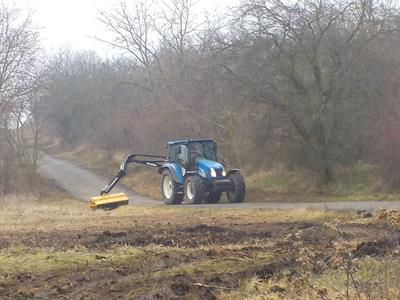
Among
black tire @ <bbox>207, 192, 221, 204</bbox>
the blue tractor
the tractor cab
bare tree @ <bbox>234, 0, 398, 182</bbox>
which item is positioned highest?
bare tree @ <bbox>234, 0, 398, 182</bbox>

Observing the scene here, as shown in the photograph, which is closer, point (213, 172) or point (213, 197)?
point (213, 172)

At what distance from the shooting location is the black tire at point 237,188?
25547 millimetres

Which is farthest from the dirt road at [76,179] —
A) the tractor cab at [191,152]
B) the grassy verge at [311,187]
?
the tractor cab at [191,152]

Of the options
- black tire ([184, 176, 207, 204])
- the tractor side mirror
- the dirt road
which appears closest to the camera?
black tire ([184, 176, 207, 204])

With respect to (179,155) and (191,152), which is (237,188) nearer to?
(191,152)

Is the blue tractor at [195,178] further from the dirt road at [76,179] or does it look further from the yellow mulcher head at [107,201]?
the dirt road at [76,179]

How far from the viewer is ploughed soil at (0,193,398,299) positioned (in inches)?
316

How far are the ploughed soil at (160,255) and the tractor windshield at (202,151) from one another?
9988mm

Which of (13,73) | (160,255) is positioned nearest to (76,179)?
(13,73)

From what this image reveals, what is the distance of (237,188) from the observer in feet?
83.8

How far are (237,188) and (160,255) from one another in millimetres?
15147

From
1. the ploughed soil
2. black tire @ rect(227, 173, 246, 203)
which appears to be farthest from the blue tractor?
the ploughed soil

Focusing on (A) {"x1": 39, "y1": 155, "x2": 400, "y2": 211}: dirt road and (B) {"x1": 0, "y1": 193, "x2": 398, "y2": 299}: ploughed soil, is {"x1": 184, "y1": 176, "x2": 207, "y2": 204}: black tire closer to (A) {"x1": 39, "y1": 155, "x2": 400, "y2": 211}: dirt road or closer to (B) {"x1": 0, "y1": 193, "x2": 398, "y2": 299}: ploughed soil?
(A) {"x1": 39, "y1": 155, "x2": 400, "y2": 211}: dirt road

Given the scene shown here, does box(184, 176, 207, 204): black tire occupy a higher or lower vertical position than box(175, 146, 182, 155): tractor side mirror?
lower
